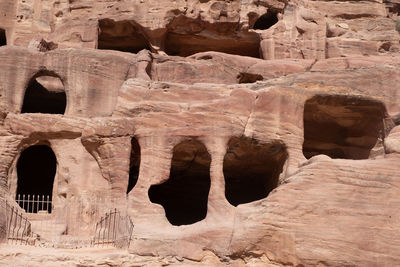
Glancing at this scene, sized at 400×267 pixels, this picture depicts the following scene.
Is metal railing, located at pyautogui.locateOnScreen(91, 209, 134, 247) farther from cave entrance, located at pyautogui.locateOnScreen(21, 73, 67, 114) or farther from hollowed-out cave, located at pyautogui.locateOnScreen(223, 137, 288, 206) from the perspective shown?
cave entrance, located at pyautogui.locateOnScreen(21, 73, 67, 114)

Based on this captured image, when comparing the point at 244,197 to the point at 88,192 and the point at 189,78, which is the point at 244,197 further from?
the point at 88,192

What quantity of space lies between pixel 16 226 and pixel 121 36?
11665mm

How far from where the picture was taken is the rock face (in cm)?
1652

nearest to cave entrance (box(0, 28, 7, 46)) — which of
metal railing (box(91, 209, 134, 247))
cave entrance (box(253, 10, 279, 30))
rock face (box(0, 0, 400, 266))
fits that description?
rock face (box(0, 0, 400, 266))

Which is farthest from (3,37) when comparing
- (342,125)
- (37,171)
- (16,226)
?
(342,125)

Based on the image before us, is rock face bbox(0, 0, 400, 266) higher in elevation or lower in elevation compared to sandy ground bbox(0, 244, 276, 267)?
higher

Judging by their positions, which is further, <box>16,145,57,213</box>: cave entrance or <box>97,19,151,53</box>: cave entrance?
<box>97,19,151,53</box>: cave entrance

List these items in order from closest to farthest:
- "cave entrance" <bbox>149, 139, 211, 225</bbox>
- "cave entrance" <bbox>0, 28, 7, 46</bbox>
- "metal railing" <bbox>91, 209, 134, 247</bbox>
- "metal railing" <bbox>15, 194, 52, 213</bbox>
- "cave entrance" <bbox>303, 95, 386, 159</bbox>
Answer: "metal railing" <bbox>91, 209, 134, 247</bbox> → "metal railing" <bbox>15, 194, 52, 213</bbox> → "cave entrance" <bbox>303, 95, 386, 159</bbox> → "cave entrance" <bbox>149, 139, 211, 225</bbox> → "cave entrance" <bbox>0, 28, 7, 46</bbox>

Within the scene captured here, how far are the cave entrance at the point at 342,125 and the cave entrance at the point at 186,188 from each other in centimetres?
345

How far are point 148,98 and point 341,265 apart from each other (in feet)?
24.2

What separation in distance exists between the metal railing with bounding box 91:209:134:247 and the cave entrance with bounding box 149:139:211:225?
2911 millimetres

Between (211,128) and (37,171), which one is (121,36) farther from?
(211,128)

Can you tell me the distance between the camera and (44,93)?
2520cm

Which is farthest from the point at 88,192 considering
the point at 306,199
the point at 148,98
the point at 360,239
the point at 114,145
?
the point at 360,239
